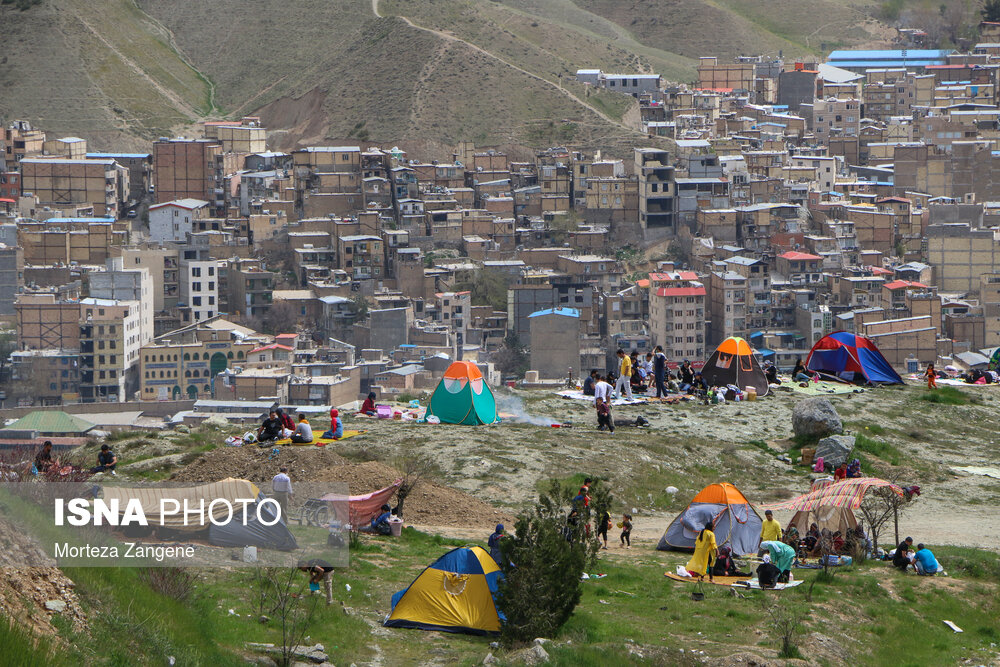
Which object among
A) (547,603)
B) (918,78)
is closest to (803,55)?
(918,78)

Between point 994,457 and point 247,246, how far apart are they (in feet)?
136

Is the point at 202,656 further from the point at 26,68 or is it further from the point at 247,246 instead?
the point at 26,68

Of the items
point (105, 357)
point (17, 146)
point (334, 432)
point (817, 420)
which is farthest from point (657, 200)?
point (334, 432)

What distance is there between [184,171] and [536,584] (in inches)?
2120

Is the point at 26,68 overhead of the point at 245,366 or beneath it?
overhead

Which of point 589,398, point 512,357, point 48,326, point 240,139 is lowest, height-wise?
point 512,357

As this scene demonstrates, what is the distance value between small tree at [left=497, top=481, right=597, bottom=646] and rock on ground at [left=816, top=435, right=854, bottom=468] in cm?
708

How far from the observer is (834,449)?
1667 cm

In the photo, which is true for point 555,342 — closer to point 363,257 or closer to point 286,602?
point 363,257

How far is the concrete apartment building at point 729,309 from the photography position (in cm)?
5122

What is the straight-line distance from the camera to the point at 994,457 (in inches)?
709

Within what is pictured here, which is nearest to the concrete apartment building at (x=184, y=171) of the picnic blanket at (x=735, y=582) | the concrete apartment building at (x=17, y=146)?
the concrete apartment building at (x=17, y=146)

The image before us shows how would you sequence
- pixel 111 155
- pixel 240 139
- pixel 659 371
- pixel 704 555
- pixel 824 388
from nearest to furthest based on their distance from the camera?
pixel 704 555 < pixel 659 371 < pixel 824 388 < pixel 111 155 < pixel 240 139

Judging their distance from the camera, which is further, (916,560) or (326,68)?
(326,68)
